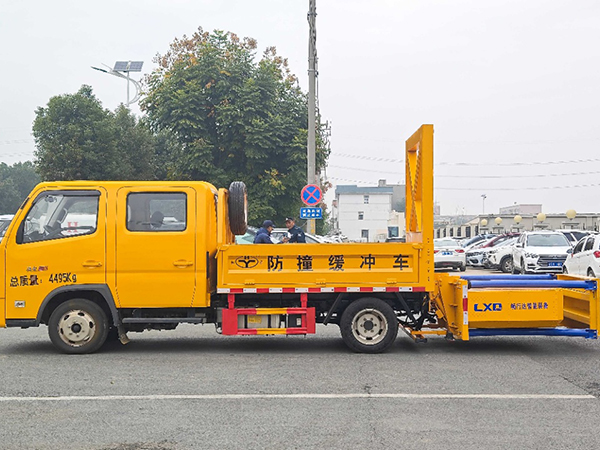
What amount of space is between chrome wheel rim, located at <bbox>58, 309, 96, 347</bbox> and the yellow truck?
1 cm

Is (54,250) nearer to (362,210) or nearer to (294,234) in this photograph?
(294,234)

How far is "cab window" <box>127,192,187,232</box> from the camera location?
9242mm

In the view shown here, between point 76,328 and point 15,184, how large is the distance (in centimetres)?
8281

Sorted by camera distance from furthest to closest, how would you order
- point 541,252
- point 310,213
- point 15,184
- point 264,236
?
point 15,184
point 541,252
point 310,213
point 264,236

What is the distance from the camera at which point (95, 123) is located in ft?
121

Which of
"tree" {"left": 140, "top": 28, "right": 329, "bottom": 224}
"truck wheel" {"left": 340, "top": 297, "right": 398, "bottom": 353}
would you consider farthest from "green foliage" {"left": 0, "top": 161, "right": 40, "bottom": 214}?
"truck wheel" {"left": 340, "top": 297, "right": 398, "bottom": 353}

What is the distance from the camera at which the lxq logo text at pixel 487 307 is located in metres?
9.30

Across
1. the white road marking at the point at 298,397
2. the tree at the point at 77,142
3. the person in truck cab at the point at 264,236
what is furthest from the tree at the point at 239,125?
the white road marking at the point at 298,397

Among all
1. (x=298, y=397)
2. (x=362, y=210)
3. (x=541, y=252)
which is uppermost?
(x=362, y=210)

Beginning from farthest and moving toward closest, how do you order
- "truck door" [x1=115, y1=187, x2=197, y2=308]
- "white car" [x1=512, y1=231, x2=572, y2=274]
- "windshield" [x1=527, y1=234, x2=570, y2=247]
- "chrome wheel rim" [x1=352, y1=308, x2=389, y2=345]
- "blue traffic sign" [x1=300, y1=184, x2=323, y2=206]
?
"windshield" [x1=527, y1=234, x2=570, y2=247] < "white car" [x1=512, y1=231, x2=572, y2=274] < "blue traffic sign" [x1=300, y1=184, x2=323, y2=206] < "chrome wheel rim" [x1=352, y1=308, x2=389, y2=345] < "truck door" [x1=115, y1=187, x2=197, y2=308]

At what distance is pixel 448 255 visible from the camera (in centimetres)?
2756

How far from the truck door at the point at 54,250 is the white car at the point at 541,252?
17549 mm

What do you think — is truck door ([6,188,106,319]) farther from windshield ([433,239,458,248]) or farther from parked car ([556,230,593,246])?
parked car ([556,230,593,246])

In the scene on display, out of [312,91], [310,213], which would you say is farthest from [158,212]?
[312,91]
